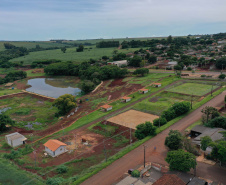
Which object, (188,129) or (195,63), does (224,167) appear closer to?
(188,129)

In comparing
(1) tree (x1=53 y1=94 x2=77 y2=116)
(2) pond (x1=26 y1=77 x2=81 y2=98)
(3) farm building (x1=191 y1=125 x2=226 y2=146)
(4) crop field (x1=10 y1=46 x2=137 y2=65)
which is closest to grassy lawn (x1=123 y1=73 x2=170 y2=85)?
(2) pond (x1=26 y1=77 x2=81 y2=98)

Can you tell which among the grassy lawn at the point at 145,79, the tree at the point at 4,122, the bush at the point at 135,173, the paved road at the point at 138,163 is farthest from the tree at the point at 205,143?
the grassy lawn at the point at 145,79

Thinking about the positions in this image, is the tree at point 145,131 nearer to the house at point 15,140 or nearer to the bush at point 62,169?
the bush at point 62,169

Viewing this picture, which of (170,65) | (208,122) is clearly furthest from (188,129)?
(170,65)

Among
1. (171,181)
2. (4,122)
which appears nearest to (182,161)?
(171,181)

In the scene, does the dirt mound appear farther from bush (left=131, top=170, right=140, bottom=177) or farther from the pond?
bush (left=131, top=170, right=140, bottom=177)
